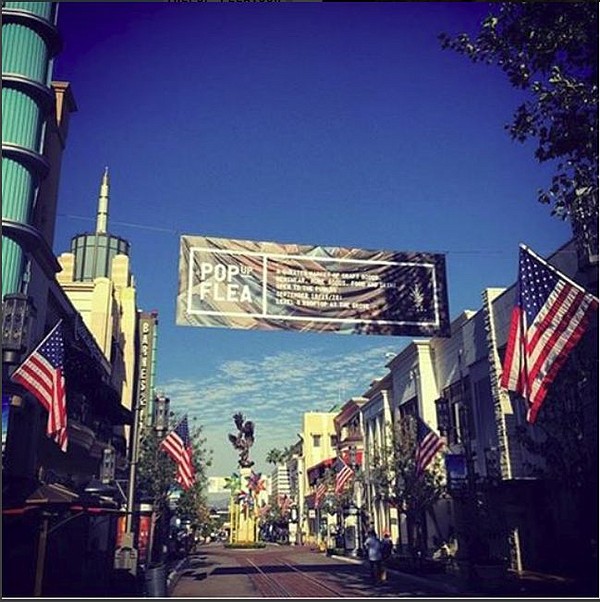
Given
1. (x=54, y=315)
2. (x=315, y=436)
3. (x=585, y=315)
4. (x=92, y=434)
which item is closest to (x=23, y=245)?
(x=54, y=315)

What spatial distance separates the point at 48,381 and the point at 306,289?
6392 mm

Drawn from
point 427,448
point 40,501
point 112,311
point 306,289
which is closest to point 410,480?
point 427,448

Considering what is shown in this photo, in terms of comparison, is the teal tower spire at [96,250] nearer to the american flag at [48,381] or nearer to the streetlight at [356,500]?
the streetlight at [356,500]

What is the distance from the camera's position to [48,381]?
601 inches

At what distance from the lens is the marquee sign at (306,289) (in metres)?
15.3

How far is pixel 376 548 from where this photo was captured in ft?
74.4

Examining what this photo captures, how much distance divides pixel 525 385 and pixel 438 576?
45.8 ft

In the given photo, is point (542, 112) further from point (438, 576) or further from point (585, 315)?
point (438, 576)

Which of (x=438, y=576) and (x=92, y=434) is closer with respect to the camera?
(x=438, y=576)

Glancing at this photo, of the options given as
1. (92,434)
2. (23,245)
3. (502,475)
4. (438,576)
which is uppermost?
(23,245)

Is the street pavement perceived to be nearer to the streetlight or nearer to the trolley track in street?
the trolley track in street

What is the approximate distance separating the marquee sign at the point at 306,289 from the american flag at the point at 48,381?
3300 mm

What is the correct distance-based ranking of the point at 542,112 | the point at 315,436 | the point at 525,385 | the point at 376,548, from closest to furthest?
the point at 525,385, the point at 542,112, the point at 376,548, the point at 315,436

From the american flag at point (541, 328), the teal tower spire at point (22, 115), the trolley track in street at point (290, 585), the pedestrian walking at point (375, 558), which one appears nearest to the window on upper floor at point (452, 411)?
the pedestrian walking at point (375, 558)
